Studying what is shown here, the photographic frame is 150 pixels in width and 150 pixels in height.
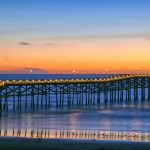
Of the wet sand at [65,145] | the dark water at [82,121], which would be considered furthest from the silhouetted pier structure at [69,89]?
the wet sand at [65,145]

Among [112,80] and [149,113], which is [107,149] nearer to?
[149,113]

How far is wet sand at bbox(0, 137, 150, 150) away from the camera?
33.3m

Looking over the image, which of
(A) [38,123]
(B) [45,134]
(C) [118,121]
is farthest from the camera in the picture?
(C) [118,121]

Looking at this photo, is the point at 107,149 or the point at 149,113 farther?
the point at 149,113

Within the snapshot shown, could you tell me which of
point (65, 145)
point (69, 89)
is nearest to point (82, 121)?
point (65, 145)

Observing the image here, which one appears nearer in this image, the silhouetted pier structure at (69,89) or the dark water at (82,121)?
the dark water at (82,121)

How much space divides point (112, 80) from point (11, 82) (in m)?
30.4

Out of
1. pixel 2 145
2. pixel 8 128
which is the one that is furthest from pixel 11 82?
pixel 2 145

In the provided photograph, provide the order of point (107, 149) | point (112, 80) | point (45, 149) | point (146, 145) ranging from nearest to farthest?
point (107, 149) → point (45, 149) → point (146, 145) → point (112, 80)

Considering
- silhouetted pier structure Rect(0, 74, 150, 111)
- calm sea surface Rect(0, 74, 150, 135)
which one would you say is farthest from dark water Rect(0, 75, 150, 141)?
silhouetted pier structure Rect(0, 74, 150, 111)

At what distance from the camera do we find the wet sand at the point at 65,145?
33.3 m

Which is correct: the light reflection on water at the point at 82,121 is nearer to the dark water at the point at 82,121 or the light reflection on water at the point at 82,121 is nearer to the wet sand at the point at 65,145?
the dark water at the point at 82,121

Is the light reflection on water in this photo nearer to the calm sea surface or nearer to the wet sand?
the calm sea surface

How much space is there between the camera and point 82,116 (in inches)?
2692
